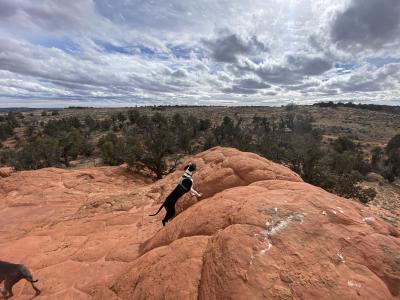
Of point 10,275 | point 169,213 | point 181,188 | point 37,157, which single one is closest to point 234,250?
point 181,188

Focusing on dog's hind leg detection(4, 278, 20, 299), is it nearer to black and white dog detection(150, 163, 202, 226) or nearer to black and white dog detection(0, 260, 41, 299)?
black and white dog detection(0, 260, 41, 299)

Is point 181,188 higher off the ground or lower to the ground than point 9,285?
higher

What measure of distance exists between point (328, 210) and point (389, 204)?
19.2 m

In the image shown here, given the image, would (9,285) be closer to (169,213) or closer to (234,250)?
(169,213)

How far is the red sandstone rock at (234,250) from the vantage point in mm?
4289

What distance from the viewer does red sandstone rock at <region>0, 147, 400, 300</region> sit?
4.29m

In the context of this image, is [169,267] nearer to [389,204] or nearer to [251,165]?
[251,165]

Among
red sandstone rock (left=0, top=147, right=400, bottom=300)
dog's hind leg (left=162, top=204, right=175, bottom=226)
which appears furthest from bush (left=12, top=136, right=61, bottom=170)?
dog's hind leg (left=162, top=204, right=175, bottom=226)

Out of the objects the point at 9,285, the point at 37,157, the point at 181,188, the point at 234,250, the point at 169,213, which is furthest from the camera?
the point at 37,157

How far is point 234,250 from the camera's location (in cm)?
474

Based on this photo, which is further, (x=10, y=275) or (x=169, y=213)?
(x=169, y=213)

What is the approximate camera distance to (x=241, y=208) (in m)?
5.76

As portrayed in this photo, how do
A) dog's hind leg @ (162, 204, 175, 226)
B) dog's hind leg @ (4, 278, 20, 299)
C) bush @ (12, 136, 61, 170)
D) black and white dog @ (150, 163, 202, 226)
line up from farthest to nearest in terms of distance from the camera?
bush @ (12, 136, 61, 170), dog's hind leg @ (162, 204, 175, 226), black and white dog @ (150, 163, 202, 226), dog's hind leg @ (4, 278, 20, 299)

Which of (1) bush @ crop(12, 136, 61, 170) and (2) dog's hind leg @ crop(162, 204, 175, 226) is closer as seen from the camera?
(2) dog's hind leg @ crop(162, 204, 175, 226)
